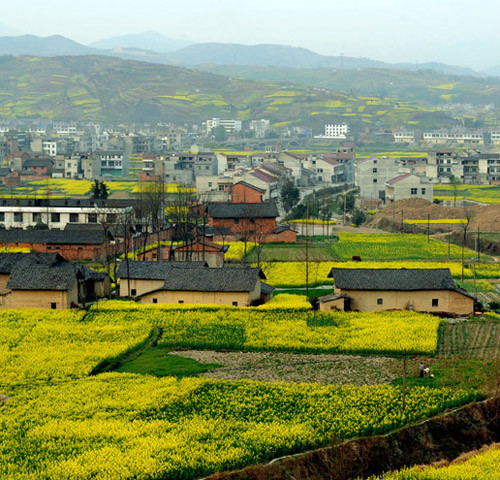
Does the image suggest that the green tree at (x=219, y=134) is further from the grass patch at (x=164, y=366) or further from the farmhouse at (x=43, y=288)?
the grass patch at (x=164, y=366)

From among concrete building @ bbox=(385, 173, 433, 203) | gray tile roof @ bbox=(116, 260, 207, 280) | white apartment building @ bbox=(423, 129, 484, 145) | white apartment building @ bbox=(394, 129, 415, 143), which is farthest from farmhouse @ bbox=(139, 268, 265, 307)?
white apartment building @ bbox=(394, 129, 415, 143)

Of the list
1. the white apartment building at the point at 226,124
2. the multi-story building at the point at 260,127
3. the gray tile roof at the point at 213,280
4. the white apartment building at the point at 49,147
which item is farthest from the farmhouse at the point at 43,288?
the white apartment building at the point at 226,124

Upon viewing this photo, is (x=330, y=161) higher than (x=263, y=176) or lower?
higher

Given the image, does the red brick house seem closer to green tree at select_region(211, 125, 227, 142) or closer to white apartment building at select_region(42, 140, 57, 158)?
white apartment building at select_region(42, 140, 57, 158)

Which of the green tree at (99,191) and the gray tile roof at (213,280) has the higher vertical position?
the green tree at (99,191)

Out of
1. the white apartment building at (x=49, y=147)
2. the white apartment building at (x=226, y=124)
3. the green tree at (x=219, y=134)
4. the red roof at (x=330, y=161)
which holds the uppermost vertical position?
the white apartment building at (x=226, y=124)

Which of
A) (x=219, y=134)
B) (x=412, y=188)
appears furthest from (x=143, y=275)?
(x=219, y=134)

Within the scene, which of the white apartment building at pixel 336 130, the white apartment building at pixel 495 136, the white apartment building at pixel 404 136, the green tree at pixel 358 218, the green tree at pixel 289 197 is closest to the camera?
the green tree at pixel 358 218

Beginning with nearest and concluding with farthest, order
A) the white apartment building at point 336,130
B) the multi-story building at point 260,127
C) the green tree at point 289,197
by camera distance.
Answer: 1. the green tree at point 289,197
2. the multi-story building at point 260,127
3. the white apartment building at point 336,130

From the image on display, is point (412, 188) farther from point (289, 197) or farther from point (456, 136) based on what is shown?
point (456, 136)
